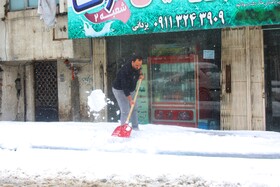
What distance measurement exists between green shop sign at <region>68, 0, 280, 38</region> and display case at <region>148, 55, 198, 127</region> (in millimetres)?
1445

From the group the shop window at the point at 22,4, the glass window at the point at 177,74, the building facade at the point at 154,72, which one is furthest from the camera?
the shop window at the point at 22,4

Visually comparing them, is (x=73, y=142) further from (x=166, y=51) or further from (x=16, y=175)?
(x=166, y=51)

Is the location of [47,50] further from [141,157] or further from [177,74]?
[141,157]

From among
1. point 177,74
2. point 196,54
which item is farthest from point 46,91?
point 196,54

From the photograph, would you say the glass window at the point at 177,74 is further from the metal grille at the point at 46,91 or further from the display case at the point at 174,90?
the metal grille at the point at 46,91

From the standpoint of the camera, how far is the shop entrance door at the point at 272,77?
31.4 feet

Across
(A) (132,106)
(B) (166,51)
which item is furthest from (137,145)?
(B) (166,51)

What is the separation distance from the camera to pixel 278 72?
31.4 feet

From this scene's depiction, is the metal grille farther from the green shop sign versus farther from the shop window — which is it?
the green shop sign

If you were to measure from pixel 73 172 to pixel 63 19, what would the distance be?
20.9ft

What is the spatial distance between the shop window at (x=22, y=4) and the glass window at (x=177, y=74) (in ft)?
9.33

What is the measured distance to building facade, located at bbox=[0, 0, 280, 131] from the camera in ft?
31.7

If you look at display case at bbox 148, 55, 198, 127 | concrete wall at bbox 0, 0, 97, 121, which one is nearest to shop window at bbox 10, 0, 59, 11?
concrete wall at bbox 0, 0, 97, 121

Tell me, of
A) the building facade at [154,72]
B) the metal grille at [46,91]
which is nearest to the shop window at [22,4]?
the building facade at [154,72]
